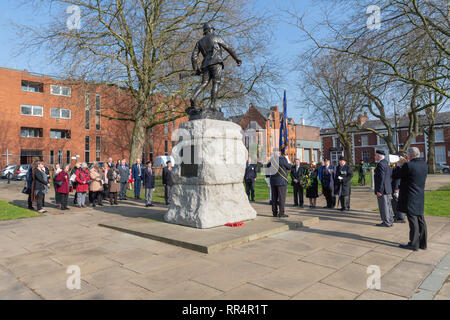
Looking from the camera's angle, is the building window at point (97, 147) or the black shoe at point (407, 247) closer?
the black shoe at point (407, 247)

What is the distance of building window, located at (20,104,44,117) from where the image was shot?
34.0m

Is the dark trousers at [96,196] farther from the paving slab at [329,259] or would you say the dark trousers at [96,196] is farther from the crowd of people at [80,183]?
the paving slab at [329,259]

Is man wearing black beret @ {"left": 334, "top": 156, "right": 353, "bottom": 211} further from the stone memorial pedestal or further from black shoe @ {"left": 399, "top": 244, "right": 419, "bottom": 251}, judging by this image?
black shoe @ {"left": 399, "top": 244, "right": 419, "bottom": 251}

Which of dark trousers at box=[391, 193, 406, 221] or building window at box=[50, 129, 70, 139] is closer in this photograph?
dark trousers at box=[391, 193, 406, 221]

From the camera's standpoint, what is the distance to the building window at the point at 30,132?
35031 millimetres

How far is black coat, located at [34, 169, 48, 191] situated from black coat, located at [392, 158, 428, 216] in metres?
10.1

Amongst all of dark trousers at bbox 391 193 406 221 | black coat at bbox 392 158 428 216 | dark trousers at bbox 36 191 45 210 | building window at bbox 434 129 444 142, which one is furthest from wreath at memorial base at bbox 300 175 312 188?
building window at bbox 434 129 444 142

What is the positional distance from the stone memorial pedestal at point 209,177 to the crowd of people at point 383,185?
1336mm

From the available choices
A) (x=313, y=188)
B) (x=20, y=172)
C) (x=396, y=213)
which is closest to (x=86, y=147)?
(x=20, y=172)

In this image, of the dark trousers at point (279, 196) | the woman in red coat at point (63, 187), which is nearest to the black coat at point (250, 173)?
the dark trousers at point (279, 196)

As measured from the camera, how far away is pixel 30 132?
35.9m

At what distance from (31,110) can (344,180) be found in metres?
37.5

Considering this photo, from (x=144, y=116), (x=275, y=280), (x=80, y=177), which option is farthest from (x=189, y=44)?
(x=275, y=280)

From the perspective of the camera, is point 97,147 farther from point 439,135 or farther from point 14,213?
point 439,135
